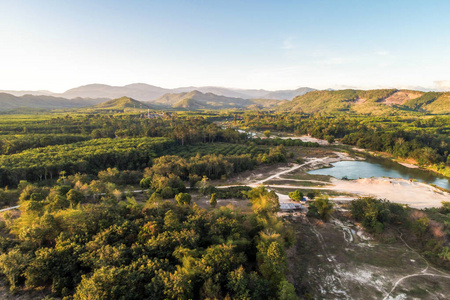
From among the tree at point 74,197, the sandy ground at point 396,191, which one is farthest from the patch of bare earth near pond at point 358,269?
the tree at point 74,197

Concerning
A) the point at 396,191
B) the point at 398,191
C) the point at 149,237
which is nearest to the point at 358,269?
the point at 149,237

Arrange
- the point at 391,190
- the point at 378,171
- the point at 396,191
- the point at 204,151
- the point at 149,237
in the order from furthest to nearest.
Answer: the point at 204,151 → the point at 378,171 → the point at 391,190 → the point at 396,191 → the point at 149,237

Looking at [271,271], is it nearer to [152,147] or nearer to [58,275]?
[58,275]

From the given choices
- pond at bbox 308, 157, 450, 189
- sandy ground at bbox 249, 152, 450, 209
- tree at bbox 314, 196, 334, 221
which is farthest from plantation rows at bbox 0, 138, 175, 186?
pond at bbox 308, 157, 450, 189

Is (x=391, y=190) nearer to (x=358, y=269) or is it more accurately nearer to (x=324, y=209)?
(x=324, y=209)

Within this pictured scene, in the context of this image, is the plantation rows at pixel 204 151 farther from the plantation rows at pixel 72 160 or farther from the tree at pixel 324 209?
the tree at pixel 324 209
